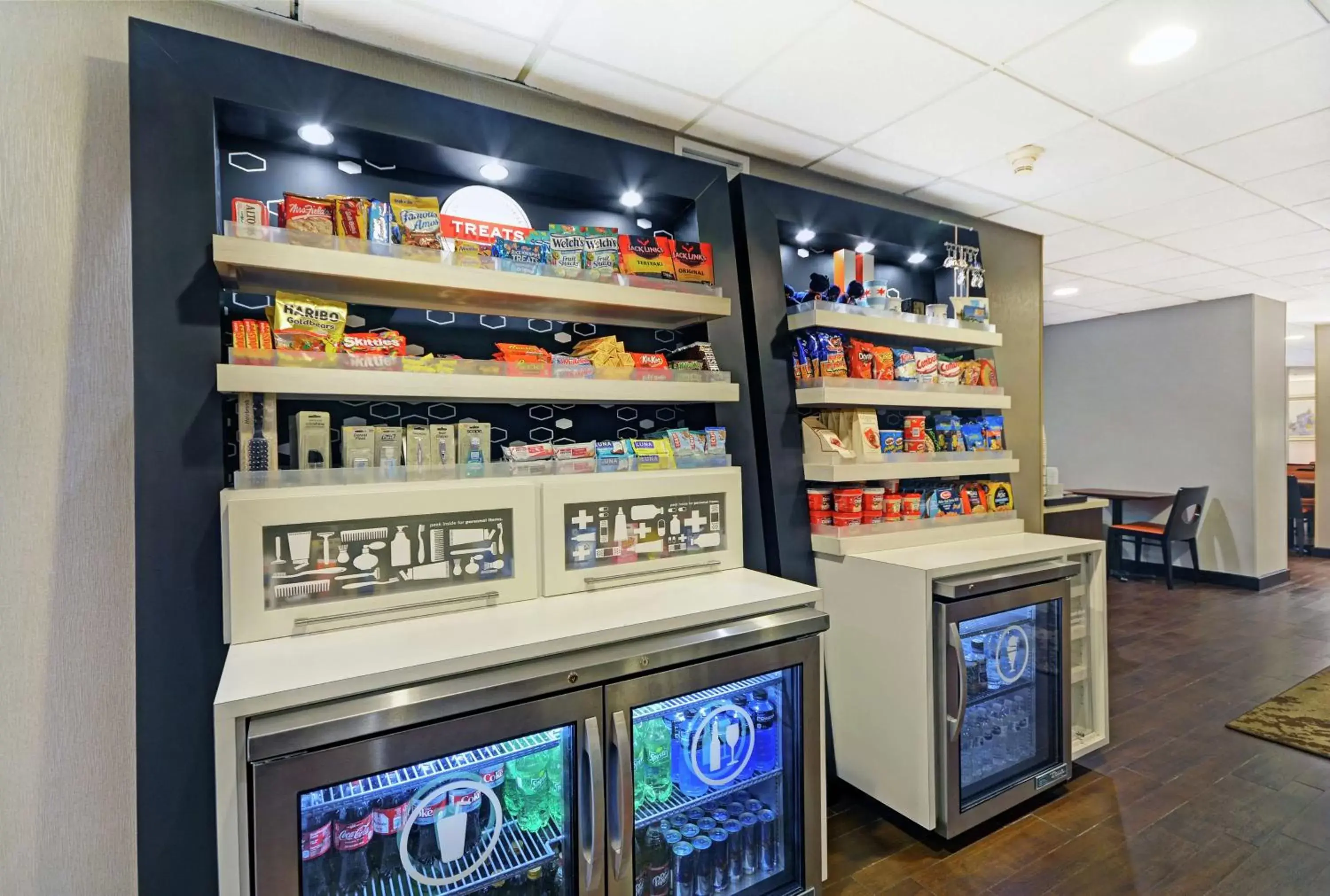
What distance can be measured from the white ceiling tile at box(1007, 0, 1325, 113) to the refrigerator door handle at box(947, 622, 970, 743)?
199 cm

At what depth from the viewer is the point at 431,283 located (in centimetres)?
192

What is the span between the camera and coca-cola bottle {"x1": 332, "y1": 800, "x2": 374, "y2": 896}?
4.96 ft

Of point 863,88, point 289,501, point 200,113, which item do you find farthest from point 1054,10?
point 289,501

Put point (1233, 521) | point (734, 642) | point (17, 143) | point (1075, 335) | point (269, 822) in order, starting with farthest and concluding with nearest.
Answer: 1. point (1075, 335)
2. point (1233, 521)
3. point (734, 642)
4. point (17, 143)
5. point (269, 822)

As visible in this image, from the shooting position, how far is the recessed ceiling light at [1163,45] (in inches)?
81.8

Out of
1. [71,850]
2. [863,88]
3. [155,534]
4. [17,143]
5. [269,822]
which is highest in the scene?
[863,88]

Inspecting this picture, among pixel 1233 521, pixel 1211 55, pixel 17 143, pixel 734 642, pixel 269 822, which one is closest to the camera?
pixel 269 822

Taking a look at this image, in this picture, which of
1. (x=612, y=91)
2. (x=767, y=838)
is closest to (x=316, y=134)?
(x=612, y=91)

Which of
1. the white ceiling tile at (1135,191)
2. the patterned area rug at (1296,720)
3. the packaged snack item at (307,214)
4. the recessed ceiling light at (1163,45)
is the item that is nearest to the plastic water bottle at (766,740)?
the packaged snack item at (307,214)

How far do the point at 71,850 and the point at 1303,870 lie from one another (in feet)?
12.6

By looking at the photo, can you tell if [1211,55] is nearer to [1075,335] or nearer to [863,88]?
[863,88]

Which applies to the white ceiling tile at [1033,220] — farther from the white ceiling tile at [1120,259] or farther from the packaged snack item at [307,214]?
the packaged snack item at [307,214]

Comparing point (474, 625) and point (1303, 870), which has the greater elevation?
point (474, 625)

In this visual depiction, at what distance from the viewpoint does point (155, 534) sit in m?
1.67
